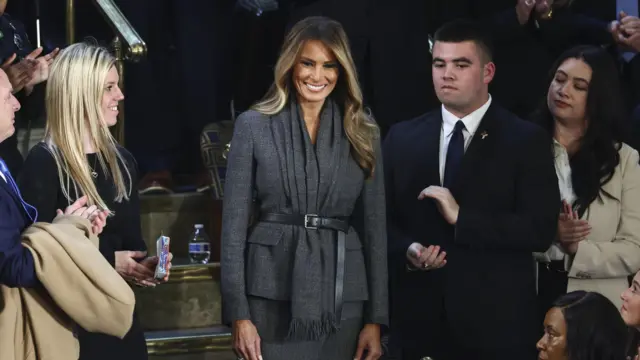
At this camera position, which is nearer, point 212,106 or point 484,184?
point 484,184

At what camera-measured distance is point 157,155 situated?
6.37m

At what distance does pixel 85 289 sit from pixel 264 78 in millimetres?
3466

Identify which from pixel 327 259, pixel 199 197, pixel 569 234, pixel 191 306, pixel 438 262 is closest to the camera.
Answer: pixel 327 259

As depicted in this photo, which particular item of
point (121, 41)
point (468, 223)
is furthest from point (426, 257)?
point (121, 41)

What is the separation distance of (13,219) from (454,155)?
199cm

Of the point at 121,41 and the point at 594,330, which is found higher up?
the point at 121,41

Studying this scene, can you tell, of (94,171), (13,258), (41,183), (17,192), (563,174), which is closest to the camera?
(13,258)

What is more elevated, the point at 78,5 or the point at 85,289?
the point at 78,5

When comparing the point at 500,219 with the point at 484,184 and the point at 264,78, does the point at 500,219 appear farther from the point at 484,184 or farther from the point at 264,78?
the point at 264,78

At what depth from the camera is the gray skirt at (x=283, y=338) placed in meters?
4.00

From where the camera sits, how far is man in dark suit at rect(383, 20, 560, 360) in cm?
456

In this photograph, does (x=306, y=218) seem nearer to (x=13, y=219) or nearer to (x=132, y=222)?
(x=132, y=222)

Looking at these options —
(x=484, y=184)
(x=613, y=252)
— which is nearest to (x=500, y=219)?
(x=484, y=184)

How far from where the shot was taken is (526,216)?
4.56 metres
